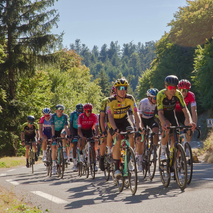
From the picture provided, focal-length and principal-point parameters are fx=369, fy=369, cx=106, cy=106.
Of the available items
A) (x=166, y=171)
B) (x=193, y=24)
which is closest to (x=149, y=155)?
(x=166, y=171)

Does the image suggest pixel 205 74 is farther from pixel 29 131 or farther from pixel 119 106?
pixel 119 106

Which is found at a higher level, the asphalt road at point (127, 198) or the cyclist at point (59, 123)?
the cyclist at point (59, 123)

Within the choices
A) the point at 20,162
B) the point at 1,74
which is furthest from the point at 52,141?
the point at 1,74

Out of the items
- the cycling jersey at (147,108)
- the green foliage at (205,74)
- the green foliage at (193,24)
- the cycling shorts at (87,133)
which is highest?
the green foliage at (193,24)

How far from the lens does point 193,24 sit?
1698 inches

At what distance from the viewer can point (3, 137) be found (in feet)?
92.4

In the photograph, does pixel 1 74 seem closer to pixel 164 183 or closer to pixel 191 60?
pixel 164 183

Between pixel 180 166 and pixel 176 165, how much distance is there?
11cm

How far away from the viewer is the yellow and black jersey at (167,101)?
7.39 metres

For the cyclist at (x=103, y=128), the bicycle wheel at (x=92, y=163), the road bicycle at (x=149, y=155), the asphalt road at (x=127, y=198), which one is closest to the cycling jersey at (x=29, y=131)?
the bicycle wheel at (x=92, y=163)

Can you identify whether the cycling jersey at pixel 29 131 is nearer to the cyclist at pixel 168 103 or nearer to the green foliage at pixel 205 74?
the cyclist at pixel 168 103

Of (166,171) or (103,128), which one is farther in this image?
(103,128)

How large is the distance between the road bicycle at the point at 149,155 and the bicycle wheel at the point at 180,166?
6.53 ft

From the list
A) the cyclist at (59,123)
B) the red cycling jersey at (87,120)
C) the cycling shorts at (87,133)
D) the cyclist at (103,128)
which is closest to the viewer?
the cyclist at (103,128)
